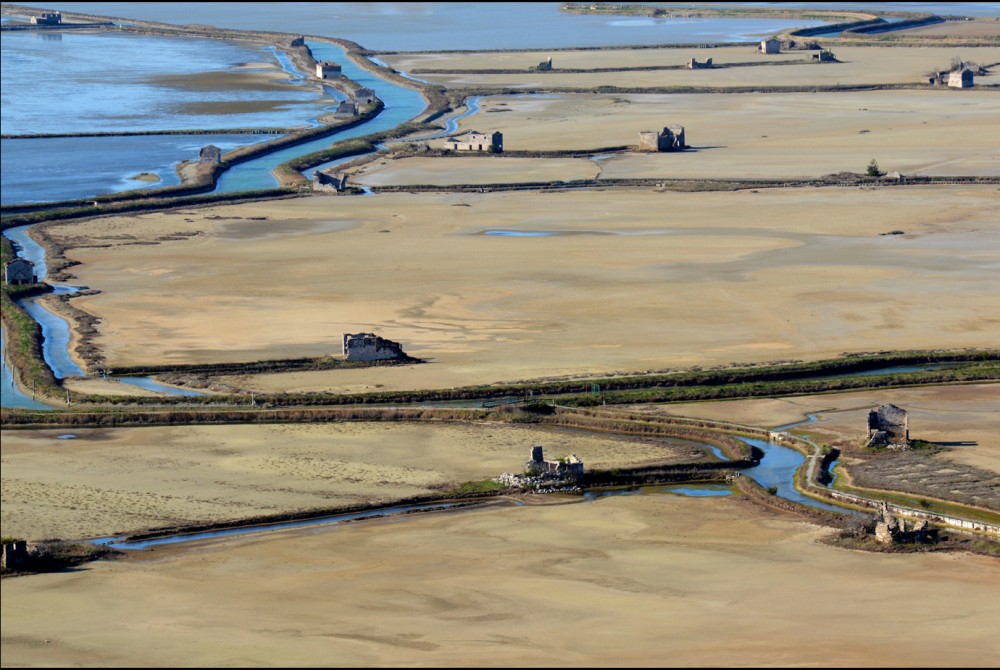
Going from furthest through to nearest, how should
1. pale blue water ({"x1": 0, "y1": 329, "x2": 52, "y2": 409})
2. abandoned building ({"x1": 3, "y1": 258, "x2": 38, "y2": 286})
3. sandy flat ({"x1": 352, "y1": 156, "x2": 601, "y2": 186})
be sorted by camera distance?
sandy flat ({"x1": 352, "y1": 156, "x2": 601, "y2": 186}) → abandoned building ({"x1": 3, "y1": 258, "x2": 38, "y2": 286}) → pale blue water ({"x1": 0, "y1": 329, "x2": 52, "y2": 409})

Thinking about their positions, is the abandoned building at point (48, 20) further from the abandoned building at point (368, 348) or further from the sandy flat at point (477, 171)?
the abandoned building at point (368, 348)

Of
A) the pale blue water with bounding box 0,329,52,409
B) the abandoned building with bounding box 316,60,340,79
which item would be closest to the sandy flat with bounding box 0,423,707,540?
the pale blue water with bounding box 0,329,52,409

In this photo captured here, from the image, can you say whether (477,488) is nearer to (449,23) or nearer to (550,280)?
(550,280)

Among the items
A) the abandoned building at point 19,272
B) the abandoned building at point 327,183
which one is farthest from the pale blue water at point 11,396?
the abandoned building at point 327,183

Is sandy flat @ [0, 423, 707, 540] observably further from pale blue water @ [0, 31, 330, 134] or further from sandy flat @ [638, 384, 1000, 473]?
pale blue water @ [0, 31, 330, 134]

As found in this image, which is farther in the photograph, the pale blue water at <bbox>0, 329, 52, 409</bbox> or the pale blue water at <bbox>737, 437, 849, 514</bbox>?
the pale blue water at <bbox>0, 329, 52, 409</bbox>

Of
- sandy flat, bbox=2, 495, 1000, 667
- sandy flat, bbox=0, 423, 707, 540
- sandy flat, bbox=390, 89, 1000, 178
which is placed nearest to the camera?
sandy flat, bbox=2, 495, 1000, 667

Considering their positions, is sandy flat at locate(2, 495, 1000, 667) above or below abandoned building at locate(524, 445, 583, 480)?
below
